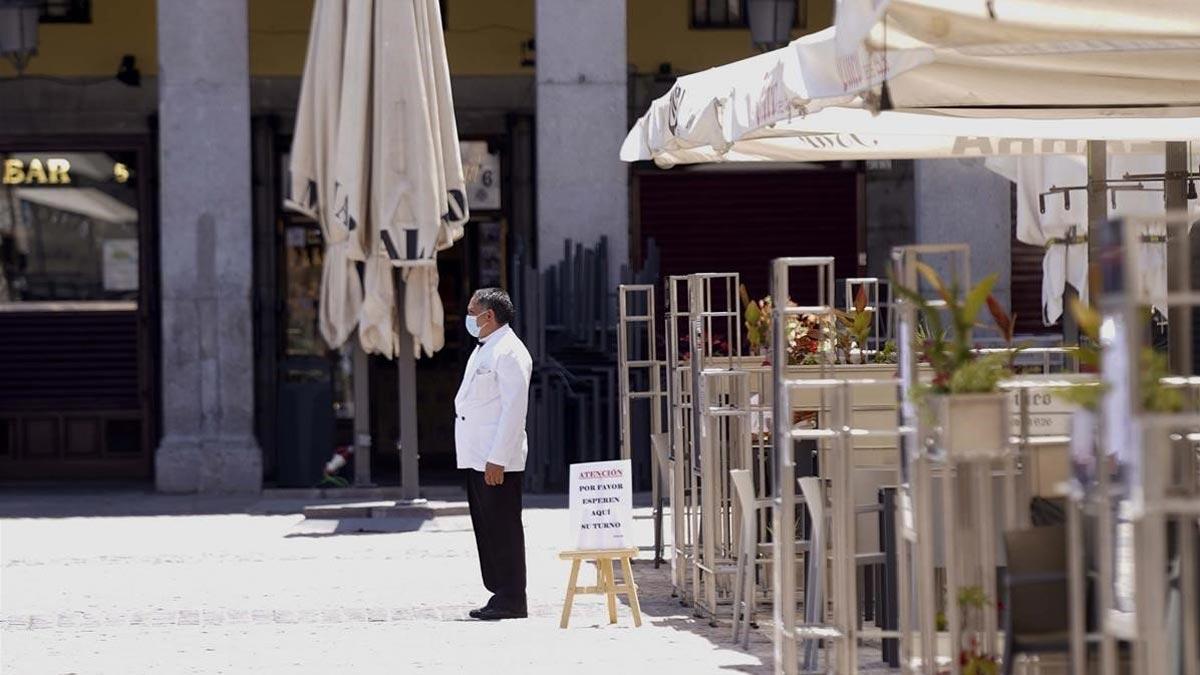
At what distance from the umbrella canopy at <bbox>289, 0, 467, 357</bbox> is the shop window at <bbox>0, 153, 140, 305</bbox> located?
4733 mm

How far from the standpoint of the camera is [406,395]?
48.6 feet

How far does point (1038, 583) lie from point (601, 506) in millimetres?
4256

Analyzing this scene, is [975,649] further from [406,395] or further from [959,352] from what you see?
Answer: [406,395]

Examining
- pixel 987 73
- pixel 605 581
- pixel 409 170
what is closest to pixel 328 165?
pixel 409 170

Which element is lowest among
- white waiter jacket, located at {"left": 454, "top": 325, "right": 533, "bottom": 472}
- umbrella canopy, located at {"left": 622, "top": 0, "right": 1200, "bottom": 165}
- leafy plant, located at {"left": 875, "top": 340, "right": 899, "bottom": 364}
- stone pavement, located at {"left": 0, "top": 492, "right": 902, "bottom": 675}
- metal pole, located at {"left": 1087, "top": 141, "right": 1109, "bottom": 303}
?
stone pavement, located at {"left": 0, "top": 492, "right": 902, "bottom": 675}

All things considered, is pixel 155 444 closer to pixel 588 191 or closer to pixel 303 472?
pixel 303 472

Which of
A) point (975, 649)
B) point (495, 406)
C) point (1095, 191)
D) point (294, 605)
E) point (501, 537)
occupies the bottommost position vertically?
point (294, 605)

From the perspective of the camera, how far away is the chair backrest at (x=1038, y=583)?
629 centimetres

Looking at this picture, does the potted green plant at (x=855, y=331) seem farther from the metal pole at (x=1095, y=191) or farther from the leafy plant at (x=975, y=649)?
the leafy plant at (x=975, y=649)

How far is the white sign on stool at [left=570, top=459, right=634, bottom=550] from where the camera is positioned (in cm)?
1029

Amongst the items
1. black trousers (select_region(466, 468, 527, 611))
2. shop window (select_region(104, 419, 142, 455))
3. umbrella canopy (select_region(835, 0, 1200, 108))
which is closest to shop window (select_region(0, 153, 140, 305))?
shop window (select_region(104, 419, 142, 455))

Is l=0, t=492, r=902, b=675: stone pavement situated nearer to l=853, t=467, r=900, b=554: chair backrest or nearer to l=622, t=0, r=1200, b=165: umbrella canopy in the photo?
l=853, t=467, r=900, b=554: chair backrest

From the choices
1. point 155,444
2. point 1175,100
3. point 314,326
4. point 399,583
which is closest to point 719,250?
point 314,326

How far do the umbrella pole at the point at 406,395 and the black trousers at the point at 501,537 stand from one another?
3876 mm
